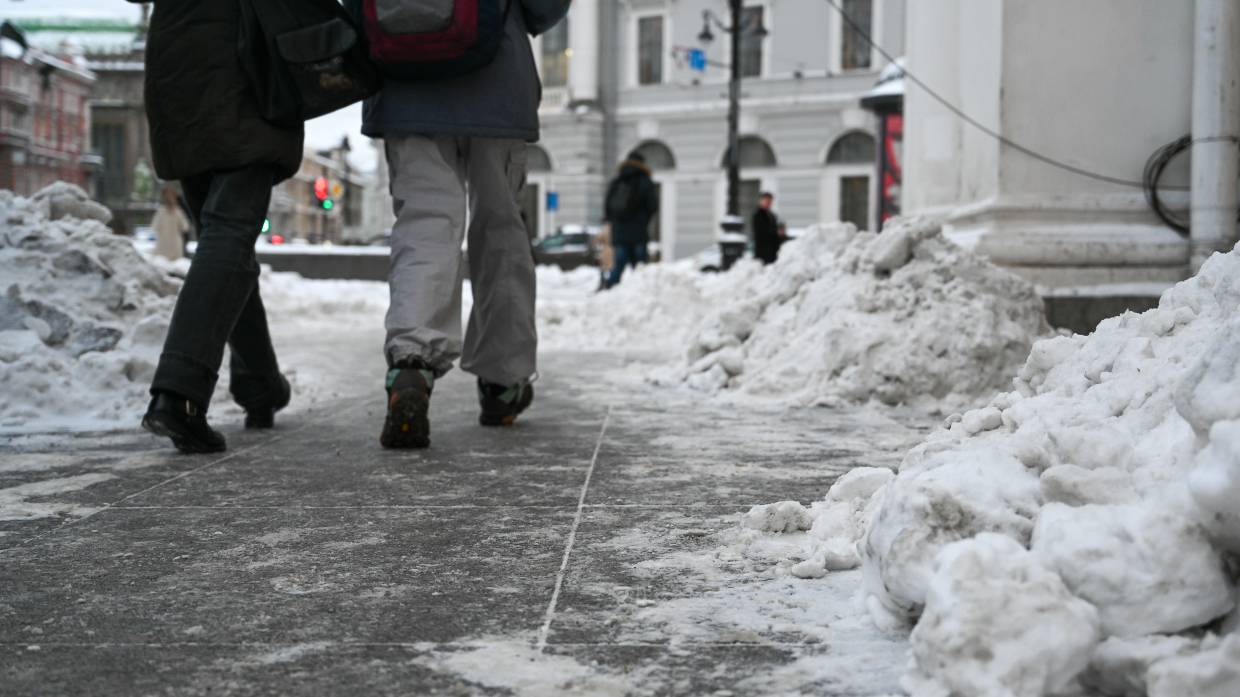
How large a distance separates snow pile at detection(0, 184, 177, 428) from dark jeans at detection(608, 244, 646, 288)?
972 cm

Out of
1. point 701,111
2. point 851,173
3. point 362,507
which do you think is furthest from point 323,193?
point 362,507

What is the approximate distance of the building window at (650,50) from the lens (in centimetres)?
3869

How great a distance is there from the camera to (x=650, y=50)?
38844mm

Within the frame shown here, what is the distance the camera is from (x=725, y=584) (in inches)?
81.7

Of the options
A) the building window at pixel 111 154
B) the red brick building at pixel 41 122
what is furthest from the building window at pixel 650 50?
the building window at pixel 111 154

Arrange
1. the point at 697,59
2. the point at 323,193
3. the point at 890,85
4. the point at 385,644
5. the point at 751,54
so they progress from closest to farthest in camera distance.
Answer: the point at 385,644, the point at 890,85, the point at 323,193, the point at 697,59, the point at 751,54

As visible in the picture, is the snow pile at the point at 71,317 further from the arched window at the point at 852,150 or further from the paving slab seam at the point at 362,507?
the arched window at the point at 852,150

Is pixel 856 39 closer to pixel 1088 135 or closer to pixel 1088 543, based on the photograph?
pixel 1088 135

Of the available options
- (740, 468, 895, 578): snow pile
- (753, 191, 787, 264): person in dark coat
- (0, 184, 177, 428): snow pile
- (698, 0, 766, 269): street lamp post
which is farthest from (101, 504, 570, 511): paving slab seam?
(698, 0, 766, 269): street lamp post

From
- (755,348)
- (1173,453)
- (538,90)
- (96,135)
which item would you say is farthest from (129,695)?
(96,135)

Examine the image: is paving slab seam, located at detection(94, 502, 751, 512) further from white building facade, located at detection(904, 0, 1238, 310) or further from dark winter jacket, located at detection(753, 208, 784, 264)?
dark winter jacket, located at detection(753, 208, 784, 264)

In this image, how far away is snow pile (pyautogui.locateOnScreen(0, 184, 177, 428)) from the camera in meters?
4.37

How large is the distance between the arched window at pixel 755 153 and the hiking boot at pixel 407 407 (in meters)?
34.3

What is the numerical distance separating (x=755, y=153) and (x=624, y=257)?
22.9 m
